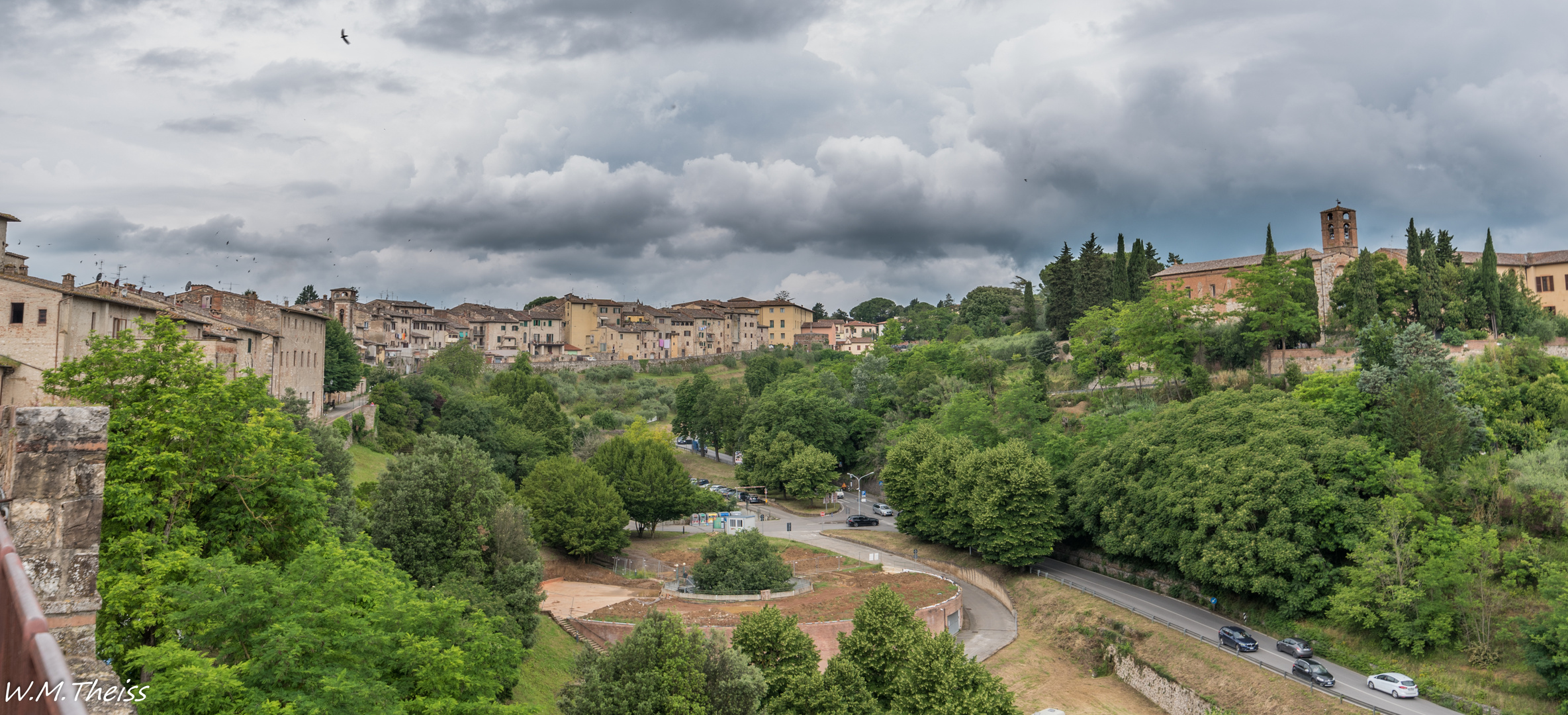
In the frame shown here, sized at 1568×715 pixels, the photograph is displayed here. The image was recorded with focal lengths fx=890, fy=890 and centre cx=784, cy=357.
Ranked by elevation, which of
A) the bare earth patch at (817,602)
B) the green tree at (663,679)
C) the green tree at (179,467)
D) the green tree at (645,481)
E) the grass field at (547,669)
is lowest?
the grass field at (547,669)

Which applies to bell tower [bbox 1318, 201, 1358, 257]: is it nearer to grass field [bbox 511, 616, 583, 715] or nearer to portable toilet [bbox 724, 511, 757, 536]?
portable toilet [bbox 724, 511, 757, 536]

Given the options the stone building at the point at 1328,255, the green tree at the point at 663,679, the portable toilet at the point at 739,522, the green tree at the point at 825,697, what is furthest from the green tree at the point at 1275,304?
the green tree at the point at 663,679

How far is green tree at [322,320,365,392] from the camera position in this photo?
6475cm

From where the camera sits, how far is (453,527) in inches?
1401

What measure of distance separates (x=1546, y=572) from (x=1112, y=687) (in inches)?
639

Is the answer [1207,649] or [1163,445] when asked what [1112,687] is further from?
[1163,445]

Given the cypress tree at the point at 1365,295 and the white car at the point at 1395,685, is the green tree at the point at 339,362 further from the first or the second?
the cypress tree at the point at 1365,295

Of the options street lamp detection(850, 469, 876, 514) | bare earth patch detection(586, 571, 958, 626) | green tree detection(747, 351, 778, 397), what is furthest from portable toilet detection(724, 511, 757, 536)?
green tree detection(747, 351, 778, 397)

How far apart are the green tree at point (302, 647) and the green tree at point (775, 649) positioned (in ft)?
35.6

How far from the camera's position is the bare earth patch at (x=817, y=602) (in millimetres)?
40750

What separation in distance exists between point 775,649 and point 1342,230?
56940 millimetres

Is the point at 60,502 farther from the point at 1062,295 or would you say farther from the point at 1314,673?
the point at 1062,295

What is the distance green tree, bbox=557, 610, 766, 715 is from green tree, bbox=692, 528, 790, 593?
19.5m

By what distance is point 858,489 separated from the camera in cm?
7956
